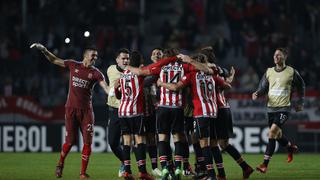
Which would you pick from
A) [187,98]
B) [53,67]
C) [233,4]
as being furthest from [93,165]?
[233,4]

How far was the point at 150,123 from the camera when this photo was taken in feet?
58.5

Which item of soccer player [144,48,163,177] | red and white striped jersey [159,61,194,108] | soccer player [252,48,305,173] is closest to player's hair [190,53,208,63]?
red and white striped jersey [159,61,194,108]

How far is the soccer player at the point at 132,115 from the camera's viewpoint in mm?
16703

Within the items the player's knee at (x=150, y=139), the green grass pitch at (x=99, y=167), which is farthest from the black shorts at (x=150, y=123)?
the green grass pitch at (x=99, y=167)

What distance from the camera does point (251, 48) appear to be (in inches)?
1260

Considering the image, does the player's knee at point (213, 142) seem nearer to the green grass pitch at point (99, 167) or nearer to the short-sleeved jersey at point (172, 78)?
the short-sleeved jersey at point (172, 78)

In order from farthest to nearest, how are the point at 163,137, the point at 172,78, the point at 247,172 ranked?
the point at 247,172, the point at 163,137, the point at 172,78

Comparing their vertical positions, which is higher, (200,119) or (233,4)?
(233,4)

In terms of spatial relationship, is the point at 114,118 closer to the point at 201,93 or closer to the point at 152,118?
the point at 152,118

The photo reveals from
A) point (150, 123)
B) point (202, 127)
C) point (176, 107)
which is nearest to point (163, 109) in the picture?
point (176, 107)

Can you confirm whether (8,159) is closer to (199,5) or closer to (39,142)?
(39,142)

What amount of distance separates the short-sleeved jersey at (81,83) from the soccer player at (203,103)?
234 cm

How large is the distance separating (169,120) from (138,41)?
16.4 m

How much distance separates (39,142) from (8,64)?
6106mm
